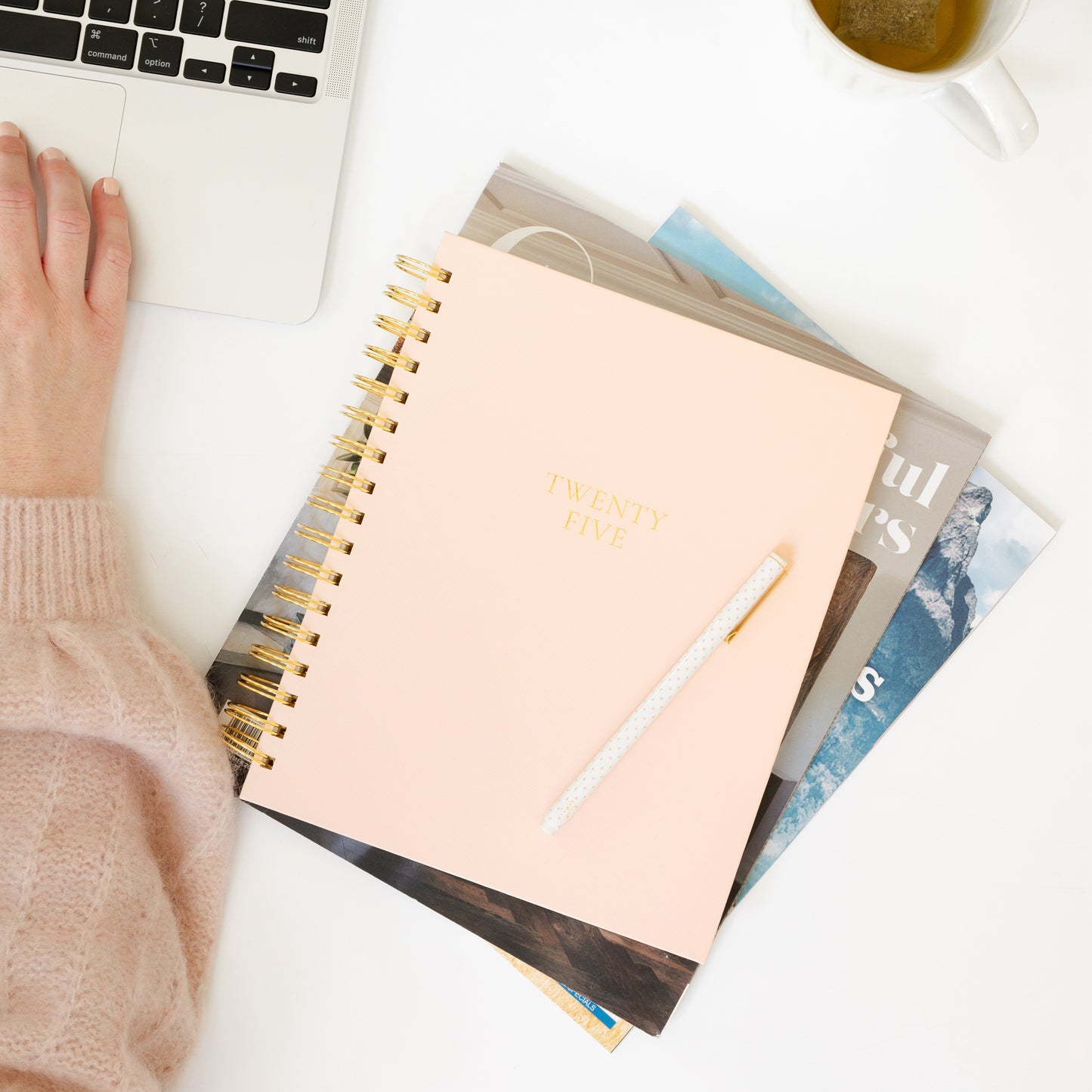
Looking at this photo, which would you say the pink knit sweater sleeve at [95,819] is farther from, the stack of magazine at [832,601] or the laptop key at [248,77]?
the laptop key at [248,77]

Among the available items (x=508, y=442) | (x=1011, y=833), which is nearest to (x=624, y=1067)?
(x=1011, y=833)

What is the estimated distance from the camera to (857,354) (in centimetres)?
52

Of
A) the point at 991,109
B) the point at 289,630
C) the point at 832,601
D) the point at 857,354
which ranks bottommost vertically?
the point at 289,630

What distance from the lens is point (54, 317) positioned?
0.50m

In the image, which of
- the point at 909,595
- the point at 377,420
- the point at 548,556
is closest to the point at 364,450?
the point at 377,420

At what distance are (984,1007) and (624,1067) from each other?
0.23m

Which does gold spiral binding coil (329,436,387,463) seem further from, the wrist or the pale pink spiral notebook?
the wrist

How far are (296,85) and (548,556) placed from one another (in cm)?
31

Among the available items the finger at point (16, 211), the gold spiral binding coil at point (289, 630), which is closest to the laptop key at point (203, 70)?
the finger at point (16, 211)

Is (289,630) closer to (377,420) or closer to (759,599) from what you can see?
(377,420)

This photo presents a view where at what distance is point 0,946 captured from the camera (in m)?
0.44

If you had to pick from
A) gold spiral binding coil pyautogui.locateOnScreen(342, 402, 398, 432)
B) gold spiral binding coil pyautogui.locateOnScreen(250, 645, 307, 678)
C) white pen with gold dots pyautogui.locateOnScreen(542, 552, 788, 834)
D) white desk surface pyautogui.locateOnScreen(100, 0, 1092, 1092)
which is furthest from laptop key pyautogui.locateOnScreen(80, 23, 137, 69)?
white pen with gold dots pyautogui.locateOnScreen(542, 552, 788, 834)

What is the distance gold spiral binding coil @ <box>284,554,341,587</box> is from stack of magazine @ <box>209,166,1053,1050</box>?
0.03m

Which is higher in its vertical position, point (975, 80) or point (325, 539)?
point (975, 80)
